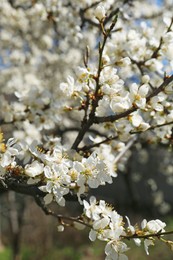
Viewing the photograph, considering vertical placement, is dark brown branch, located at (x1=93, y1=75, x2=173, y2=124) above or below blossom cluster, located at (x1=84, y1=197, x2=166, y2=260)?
above

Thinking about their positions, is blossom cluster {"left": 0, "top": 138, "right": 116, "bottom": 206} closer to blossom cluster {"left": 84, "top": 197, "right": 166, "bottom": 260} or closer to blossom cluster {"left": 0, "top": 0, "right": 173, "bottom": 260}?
blossom cluster {"left": 0, "top": 0, "right": 173, "bottom": 260}

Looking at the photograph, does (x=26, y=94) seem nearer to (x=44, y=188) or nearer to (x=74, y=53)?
(x=44, y=188)

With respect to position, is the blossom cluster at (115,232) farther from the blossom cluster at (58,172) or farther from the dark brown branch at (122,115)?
the dark brown branch at (122,115)

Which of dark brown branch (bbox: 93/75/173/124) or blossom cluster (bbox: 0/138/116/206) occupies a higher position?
dark brown branch (bbox: 93/75/173/124)

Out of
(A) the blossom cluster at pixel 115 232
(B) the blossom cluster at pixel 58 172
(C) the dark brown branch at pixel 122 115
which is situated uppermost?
(C) the dark brown branch at pixel 122 115

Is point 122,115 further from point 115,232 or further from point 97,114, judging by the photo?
point 115,232

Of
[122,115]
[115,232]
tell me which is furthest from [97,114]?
→ [115,232]

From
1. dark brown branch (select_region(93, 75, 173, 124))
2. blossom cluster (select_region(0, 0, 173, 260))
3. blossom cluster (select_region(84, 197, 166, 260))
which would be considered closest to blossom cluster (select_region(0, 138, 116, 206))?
blossom cluster (select_region(0, 0, 173, 260))

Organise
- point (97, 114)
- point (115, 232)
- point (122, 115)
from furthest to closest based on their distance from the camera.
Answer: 1. point (97, 114)
2. point (122, 115)
3. point (115, 232)

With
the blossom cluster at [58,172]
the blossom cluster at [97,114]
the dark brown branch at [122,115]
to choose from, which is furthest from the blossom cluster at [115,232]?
the dark brown branch at [122,115]

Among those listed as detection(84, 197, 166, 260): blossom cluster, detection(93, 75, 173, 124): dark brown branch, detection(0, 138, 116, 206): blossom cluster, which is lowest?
detection(84, 197, 166, 260): blossom cluster

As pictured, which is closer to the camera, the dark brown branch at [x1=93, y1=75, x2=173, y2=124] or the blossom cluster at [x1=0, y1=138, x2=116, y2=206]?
the blossom cluster at [x1=0, y1=138, x2=116, y2=206]

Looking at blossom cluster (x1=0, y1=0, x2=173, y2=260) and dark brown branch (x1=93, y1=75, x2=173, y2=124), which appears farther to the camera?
dark brown branch (x1=93, y1=75, x2=173, y2=124)
